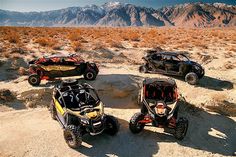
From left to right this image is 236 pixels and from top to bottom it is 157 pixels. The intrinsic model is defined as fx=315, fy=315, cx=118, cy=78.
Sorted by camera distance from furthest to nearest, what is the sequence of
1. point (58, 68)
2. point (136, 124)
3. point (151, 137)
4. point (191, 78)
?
1. point (191, 78)
2. point (58, 68)
3. point (151, 137)
4. point (136, 124)

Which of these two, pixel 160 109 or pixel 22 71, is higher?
pixel 160 109

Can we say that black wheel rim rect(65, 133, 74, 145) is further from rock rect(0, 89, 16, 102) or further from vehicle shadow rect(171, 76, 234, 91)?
vehicle shadow rect(171, 76, 234, 91)

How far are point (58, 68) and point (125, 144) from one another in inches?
→ 299

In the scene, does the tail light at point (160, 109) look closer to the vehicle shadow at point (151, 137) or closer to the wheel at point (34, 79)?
the vehicle shadow at point (151, 137)

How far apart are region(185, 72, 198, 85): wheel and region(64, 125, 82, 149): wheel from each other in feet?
32.8

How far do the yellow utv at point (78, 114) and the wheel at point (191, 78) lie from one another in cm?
803

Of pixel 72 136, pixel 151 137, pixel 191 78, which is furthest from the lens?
pixel 191 78

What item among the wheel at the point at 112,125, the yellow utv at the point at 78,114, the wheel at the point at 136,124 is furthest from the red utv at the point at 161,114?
the yellow utv at the point at 78,114

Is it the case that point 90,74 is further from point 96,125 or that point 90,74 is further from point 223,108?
→ point 223,108

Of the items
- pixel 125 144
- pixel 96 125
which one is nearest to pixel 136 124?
pixel 125 144

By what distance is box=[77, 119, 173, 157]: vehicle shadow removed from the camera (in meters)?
11.3

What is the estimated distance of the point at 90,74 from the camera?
18281 mm

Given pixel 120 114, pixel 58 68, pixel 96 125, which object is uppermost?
pixel 58 68

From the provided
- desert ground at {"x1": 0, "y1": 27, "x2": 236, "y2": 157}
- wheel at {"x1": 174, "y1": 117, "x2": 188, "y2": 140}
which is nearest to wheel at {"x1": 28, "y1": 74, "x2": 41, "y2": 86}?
desert ground at {"x1": 0, "y1": 27, "x2": 236, "y2": 157}
